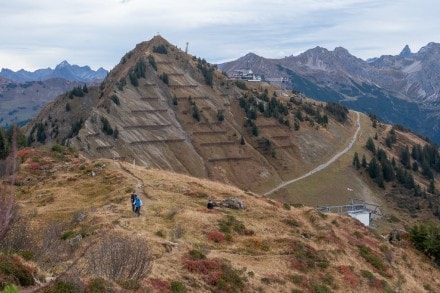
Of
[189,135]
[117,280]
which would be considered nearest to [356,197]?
[189,135]

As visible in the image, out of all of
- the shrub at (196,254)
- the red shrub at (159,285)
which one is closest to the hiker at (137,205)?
the shrub at (196,254)

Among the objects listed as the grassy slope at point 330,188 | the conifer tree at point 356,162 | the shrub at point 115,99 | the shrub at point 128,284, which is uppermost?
the shrub at point 115,99

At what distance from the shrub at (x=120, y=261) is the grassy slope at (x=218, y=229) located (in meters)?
2.23

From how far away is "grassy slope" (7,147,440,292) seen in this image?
36.1 metres

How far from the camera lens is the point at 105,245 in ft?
84.0

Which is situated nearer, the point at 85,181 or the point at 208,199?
the point at 208,199

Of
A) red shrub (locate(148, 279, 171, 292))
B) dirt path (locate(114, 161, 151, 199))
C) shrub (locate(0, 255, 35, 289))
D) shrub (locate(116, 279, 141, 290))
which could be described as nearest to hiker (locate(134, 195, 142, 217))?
dirt path (locate(114, 161, 151, 199))

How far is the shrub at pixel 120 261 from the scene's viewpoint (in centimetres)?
2400

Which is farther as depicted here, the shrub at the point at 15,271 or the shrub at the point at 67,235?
the shrub at the point at 67,235

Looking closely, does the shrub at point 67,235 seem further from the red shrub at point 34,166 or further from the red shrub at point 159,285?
the red shrub at point 34,166

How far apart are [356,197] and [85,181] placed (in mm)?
122019

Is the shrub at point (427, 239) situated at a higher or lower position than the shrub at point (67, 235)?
lower

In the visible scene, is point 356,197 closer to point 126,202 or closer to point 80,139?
point 80,139

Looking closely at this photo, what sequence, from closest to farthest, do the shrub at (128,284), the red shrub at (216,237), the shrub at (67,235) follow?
the shrub at (128,284)
the shrub at (67,235)
the red shrub at (216,237)
